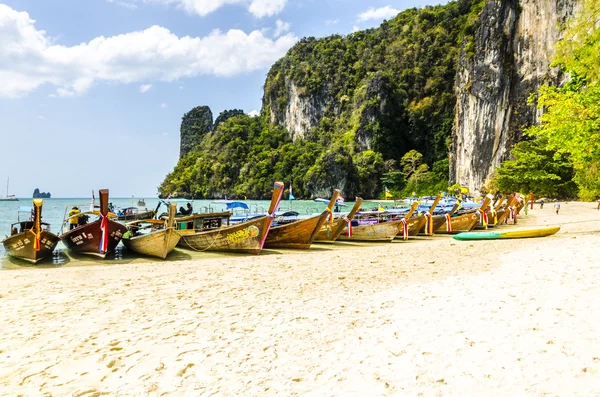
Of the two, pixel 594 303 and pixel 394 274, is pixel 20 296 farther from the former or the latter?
pixel 594 303

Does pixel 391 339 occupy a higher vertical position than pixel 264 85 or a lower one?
lower

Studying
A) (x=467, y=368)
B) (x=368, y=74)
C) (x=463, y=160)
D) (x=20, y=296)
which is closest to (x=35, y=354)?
(x=20, y=296)

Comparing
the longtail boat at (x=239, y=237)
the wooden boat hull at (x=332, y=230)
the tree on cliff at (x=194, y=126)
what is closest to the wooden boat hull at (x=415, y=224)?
the wooden boat hull at (x=332, y=230)

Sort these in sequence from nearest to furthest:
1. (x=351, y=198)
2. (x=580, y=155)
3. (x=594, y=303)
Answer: (x=594, y=303) → (x=580, y=155) → (x=351, y=198)

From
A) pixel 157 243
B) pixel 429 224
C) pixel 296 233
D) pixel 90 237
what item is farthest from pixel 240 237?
pixel 429 224

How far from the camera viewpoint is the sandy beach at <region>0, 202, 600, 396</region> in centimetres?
339

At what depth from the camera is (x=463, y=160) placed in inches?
2726

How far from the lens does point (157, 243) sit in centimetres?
1463

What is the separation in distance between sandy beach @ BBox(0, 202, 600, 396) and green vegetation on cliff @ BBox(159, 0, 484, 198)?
76.9 metres

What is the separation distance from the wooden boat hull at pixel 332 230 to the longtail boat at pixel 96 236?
994 cm

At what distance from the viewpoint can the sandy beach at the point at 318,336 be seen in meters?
3.39

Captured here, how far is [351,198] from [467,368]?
89.7 metres

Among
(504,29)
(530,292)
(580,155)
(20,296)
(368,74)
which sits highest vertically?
(368,74)

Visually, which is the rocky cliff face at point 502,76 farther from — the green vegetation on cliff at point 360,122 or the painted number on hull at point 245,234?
the painted number on hull at point 245,234
